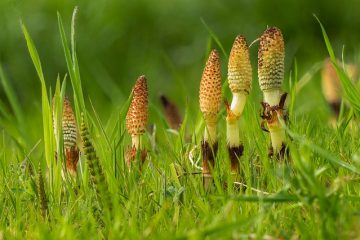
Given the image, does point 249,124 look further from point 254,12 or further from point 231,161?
point 254,12

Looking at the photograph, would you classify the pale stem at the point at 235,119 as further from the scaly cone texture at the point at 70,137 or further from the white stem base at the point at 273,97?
the scaly cone texture at the point at 70,137

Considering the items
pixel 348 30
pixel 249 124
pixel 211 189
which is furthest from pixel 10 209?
pixel 348 30

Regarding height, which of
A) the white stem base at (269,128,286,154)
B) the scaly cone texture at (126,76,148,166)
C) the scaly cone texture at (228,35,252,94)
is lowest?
the white stem base at (269,128,286,154)

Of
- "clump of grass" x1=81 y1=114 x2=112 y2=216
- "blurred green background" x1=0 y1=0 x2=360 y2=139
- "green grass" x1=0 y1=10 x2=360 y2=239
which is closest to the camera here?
"green grass" x1=0 y1=10 x2=360 y2=239

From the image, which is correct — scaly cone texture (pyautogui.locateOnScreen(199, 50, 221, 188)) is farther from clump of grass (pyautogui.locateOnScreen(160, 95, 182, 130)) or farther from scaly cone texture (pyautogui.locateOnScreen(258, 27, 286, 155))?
clump of grass (pyautogui.locateOnScreen(160, 95, 182, 130))

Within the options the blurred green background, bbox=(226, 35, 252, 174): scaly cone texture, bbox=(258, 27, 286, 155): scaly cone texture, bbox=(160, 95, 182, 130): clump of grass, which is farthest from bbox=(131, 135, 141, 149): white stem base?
the blurred green background

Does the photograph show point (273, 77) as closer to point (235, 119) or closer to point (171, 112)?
point (235, 119)

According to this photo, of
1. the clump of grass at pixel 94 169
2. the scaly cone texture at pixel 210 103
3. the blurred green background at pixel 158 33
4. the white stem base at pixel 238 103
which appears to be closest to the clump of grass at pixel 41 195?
the clump of grass at pixel 94 169
